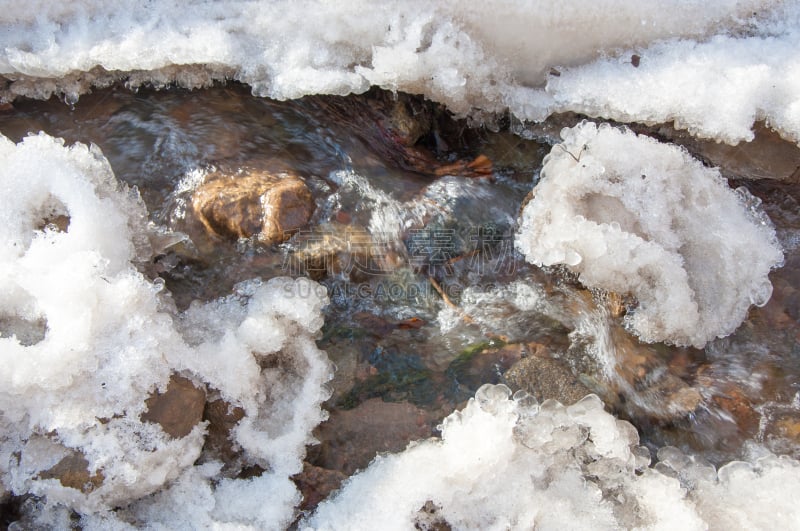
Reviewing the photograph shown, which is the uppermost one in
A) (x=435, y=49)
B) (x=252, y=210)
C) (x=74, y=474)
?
(x=435, y=49)

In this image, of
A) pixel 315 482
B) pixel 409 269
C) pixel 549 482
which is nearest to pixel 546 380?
pixel 549 482

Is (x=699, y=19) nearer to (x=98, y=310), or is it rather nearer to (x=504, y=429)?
(x=504, y=429)

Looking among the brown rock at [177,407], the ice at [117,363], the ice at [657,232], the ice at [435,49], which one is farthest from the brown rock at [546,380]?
the brown rock at [177,407]

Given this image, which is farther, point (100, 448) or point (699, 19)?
point (699, 19)

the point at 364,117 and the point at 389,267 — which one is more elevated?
the point at 364,117

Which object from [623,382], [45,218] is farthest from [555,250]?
[45,218]

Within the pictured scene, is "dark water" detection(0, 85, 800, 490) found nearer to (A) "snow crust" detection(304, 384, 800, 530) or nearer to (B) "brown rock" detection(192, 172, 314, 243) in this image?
(B) "brown rock" detection(192, 172, 314, 243)

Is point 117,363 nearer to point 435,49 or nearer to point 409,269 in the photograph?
point 409,269
